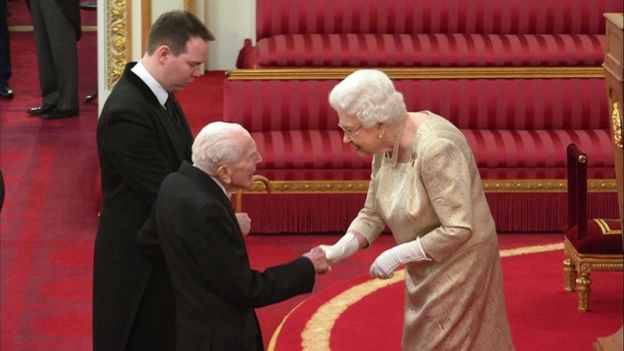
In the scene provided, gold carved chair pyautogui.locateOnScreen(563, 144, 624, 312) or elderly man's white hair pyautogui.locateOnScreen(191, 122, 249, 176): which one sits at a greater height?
elderly man's white hair pyautogui.locateOnScreen(191, 122, 249, 176)

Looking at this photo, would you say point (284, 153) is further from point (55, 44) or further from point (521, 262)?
point (55, 44)

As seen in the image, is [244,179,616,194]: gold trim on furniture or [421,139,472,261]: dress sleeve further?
[244,179,616,194]: gold trim on furniture

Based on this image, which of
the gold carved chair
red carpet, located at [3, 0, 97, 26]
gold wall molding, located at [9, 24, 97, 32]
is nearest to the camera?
the gold carved chair

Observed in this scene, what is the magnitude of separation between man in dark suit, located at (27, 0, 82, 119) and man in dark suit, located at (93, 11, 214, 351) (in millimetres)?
6214

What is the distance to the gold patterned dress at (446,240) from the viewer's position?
12.8 feet

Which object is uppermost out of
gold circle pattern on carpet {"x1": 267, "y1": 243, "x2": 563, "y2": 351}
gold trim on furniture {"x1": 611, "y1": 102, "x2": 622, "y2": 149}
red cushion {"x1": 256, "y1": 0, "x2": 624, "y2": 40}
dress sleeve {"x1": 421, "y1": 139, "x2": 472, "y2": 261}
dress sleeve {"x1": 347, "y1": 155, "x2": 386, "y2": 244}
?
red cushion {"x1": 256, "y1": 0, "x2": 624, "y2": 40}

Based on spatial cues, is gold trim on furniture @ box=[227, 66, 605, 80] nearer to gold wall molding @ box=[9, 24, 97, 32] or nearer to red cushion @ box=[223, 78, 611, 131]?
red cushion @ box=[223, 78, 611, 131]

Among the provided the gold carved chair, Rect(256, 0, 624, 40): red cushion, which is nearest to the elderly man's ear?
the gold carved chair

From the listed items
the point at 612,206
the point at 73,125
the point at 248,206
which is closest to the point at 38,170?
the point at 73,125

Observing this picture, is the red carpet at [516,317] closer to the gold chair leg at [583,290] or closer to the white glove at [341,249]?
the gold chair leg at [583,290]

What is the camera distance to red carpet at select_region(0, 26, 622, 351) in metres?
5.98

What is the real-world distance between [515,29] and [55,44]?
3.82 m

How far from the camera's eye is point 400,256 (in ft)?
13.1

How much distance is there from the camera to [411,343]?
4.18m
